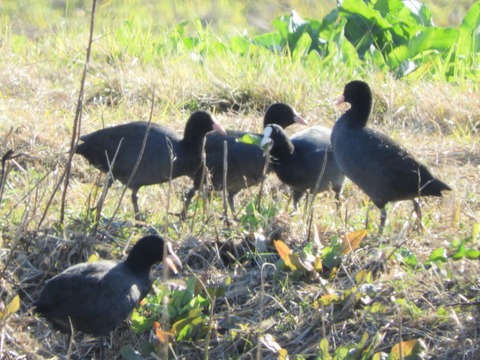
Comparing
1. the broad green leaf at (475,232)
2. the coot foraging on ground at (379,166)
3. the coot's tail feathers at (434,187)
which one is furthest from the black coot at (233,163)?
the broad green leaf at (475,232)

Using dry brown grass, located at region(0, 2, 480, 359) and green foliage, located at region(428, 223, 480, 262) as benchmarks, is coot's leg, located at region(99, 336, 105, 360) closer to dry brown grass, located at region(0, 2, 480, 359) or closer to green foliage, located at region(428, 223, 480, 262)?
dry brown grass, located at region(0, 2, 480, 359)

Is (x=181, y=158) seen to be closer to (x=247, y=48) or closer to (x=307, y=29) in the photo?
(x=247, y=48)

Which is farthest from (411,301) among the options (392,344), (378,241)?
(378,241)

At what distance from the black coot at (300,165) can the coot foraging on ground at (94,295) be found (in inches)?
69.9

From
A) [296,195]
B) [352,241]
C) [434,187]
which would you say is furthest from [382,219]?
[296,195]

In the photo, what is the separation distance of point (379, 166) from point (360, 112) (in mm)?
510

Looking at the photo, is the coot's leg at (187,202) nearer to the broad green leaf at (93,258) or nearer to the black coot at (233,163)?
the black coot at (233,163)

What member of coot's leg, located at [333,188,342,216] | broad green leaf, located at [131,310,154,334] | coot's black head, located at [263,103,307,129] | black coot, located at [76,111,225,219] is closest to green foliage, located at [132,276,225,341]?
broad green leaf, located at [131,310,154,334]

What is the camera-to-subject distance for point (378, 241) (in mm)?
4777

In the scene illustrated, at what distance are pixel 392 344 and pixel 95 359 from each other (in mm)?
1314

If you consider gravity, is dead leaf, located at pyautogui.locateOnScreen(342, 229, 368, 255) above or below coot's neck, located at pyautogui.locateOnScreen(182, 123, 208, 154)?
above

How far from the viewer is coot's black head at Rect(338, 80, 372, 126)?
231 inches

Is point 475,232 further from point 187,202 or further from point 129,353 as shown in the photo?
point 187,202

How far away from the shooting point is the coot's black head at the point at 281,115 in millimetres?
6727
